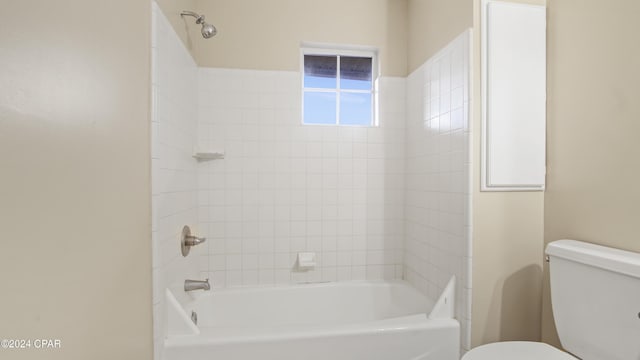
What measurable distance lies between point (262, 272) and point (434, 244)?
1200 mm

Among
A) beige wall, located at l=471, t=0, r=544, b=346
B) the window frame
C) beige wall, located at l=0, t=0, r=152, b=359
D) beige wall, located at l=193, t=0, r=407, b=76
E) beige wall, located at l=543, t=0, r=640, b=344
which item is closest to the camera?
beige wall, located at l=0, t=0, r=152, b=359

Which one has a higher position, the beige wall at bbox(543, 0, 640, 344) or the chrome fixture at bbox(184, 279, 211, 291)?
the beige wall at bbox(543, 0, 640, 344)

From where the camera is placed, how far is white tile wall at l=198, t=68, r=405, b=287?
207 cm

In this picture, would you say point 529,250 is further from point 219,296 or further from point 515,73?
point 219,296

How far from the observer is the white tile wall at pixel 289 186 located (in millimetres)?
2068

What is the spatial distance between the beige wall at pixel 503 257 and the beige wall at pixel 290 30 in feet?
2.99

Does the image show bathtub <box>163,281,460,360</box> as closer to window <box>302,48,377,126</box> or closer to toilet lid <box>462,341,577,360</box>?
toilet lid <box>462,341,577,360</box>

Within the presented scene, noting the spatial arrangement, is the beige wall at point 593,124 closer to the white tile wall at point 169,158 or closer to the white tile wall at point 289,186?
the white tile wall at point 289,186

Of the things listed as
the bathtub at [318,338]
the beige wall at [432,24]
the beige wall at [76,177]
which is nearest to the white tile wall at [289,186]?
the beige wall at [432,24]

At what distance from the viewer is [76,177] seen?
31.2 inches

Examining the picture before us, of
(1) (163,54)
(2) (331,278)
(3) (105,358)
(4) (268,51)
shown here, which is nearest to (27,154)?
(3) (105,358)

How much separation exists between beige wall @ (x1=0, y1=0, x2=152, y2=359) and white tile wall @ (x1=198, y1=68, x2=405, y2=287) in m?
0.88

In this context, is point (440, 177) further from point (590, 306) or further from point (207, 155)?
point (207, 155)

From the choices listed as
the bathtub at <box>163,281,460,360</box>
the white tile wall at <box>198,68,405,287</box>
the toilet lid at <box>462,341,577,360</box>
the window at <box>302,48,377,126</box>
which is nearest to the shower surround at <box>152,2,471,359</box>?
the white tile wall at <box>198,68,405,287</box>
